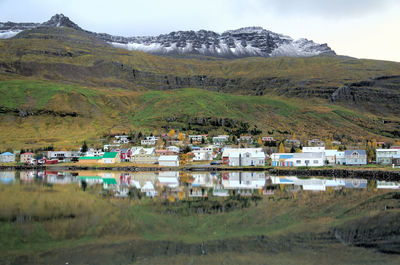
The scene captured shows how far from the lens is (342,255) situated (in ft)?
53.1

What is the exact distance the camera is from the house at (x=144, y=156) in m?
100

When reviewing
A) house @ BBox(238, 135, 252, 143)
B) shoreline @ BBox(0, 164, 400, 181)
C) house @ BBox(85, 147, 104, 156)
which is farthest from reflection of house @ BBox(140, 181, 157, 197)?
house @ BBox(238, 135, 252, 143)

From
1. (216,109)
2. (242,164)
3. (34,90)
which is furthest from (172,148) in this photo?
(34,90)

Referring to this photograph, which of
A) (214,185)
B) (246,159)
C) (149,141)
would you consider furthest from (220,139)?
(214,185)

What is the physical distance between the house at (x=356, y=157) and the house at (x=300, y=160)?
6.52 meters

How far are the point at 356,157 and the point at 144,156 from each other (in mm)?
51097

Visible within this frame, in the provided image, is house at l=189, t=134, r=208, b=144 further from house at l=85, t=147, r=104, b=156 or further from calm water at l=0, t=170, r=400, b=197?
calm water at l=0, t=170, r=400, b=197

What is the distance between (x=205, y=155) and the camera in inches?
4060

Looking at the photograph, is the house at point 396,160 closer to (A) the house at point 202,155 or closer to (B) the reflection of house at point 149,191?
(A) the house at point 202,155

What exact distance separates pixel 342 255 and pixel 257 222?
6954 millimetres

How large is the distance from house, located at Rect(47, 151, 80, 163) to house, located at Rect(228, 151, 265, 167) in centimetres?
4747

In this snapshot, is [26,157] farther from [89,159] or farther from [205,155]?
[205,155]

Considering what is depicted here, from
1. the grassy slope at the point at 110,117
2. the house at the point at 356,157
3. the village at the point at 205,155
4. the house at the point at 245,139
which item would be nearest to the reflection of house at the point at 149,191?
the village at the point at 205,155

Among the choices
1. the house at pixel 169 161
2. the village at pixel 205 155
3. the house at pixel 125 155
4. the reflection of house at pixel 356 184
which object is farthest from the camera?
the house at pixel 125 155
